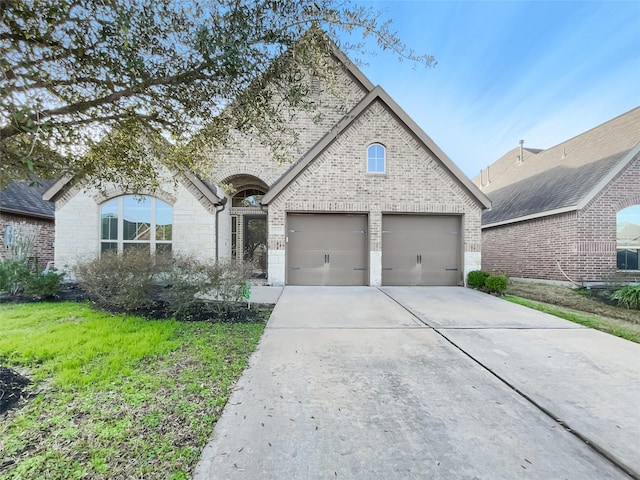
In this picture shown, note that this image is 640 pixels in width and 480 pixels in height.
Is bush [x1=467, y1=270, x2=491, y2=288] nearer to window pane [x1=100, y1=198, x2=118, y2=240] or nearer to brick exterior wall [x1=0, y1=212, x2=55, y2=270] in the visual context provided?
window pane [x1=100, y1=198, x2=118, y2=240]

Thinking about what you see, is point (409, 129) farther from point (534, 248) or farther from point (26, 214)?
point (26, 214)

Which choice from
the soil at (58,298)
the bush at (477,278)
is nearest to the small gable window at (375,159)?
the bush at (477,278)

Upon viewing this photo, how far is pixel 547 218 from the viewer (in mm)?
Result: 11797

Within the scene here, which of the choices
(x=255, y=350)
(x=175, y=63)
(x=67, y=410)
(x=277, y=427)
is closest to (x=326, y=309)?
(x=255, y=350)

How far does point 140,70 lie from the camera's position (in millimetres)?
3350

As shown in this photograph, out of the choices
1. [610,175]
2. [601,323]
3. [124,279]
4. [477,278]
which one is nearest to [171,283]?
[124,279]

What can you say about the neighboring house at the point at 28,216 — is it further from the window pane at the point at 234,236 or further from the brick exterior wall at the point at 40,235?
the window pane at the point at 234,236

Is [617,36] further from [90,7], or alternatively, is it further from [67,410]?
[67,410]

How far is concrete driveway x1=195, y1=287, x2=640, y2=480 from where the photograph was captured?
2.05 metres

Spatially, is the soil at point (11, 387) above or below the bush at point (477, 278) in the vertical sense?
below

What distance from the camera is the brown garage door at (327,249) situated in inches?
418

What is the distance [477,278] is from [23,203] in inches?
743

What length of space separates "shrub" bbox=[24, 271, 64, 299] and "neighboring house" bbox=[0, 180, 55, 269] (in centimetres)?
474

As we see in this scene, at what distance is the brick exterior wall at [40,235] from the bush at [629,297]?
63.4 feet
